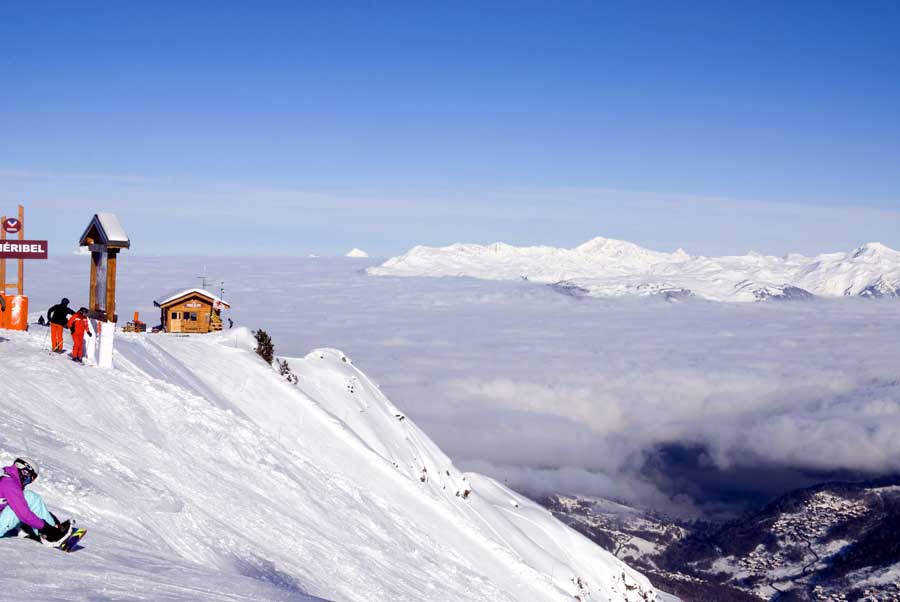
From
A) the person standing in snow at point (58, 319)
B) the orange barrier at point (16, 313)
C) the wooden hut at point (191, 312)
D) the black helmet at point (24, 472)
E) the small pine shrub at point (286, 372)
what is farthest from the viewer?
Answer: the wooden hut at point (191, 312)

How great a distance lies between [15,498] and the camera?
11766 mm

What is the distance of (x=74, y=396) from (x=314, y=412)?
17.4 m

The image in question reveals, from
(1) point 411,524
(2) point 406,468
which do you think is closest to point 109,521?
(1) point 411,524

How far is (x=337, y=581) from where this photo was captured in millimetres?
19781

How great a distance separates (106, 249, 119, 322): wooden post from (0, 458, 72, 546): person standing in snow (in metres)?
17.4

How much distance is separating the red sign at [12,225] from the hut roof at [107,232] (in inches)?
77.2

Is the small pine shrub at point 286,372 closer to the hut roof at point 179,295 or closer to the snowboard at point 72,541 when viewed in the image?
the hut roof at point 179,295

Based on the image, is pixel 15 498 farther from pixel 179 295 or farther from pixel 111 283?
pixel 179 295

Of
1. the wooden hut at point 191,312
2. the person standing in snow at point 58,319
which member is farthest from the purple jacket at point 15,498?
the wooden hut at point 191,312

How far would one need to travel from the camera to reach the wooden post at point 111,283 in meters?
28.8

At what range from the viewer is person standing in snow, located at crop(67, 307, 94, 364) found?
24.4m

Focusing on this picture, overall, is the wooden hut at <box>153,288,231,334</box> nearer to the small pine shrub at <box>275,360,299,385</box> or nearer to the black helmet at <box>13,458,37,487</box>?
the small pine shrub at <box>275,360,299,385</box>

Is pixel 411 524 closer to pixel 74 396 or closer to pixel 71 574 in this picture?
pixel 74 396

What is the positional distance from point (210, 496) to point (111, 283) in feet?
37.5
